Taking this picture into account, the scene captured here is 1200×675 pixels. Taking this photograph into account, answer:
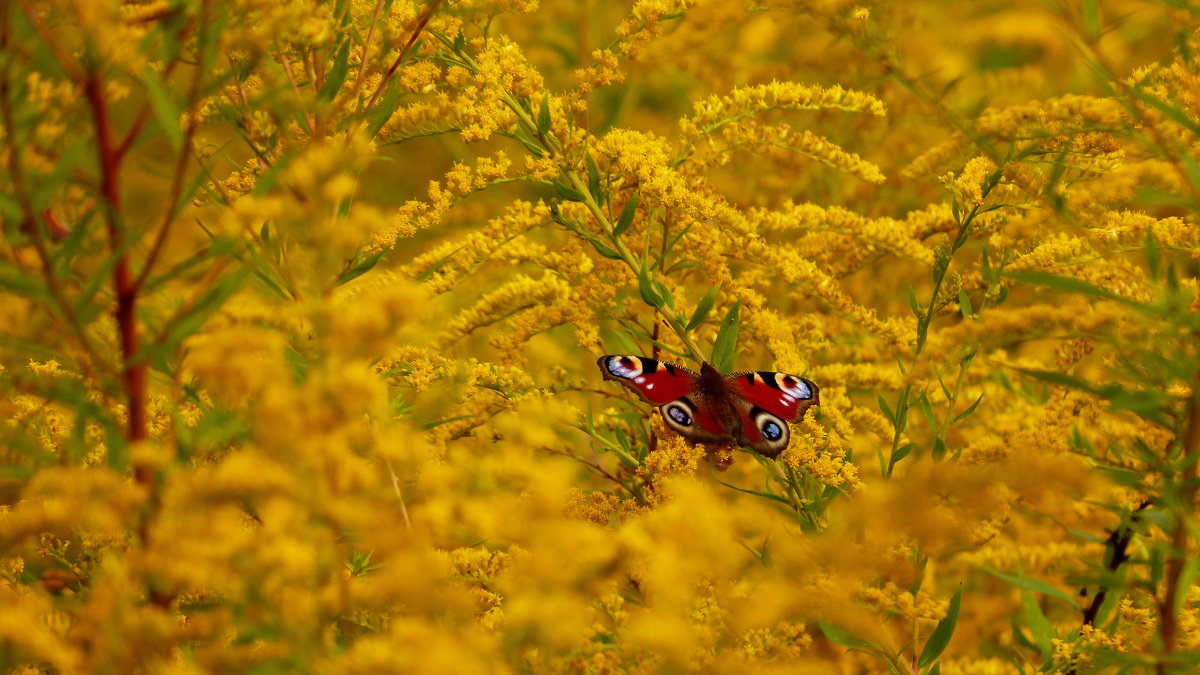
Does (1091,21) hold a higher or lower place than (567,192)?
higher

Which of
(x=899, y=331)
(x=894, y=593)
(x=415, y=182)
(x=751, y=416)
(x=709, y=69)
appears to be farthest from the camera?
(x=415, y=182)

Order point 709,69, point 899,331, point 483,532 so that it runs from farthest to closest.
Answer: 1. point 709,69
2. point 899,331
3. point 483,532

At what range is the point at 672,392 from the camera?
5.95ft

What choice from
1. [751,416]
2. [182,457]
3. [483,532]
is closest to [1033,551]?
[751,416]

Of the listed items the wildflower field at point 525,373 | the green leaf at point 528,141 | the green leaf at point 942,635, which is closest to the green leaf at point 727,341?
the wildflower field at point 525,373

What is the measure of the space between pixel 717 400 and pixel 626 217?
1.19 feet

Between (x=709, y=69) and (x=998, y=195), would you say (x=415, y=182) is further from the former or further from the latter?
(x=998, y=195)

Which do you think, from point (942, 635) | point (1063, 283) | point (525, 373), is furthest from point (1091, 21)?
point (525, 373)

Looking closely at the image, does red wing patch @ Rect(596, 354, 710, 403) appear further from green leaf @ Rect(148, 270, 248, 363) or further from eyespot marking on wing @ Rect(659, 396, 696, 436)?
green leaf @ Rect(148, 270, 248, 363)

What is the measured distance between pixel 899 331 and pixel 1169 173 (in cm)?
52

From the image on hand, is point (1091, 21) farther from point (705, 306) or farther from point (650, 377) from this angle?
point (650, 377)

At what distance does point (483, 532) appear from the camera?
106 cm

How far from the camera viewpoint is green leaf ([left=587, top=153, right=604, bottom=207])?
1.80 metres

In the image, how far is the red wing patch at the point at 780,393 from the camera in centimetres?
180
